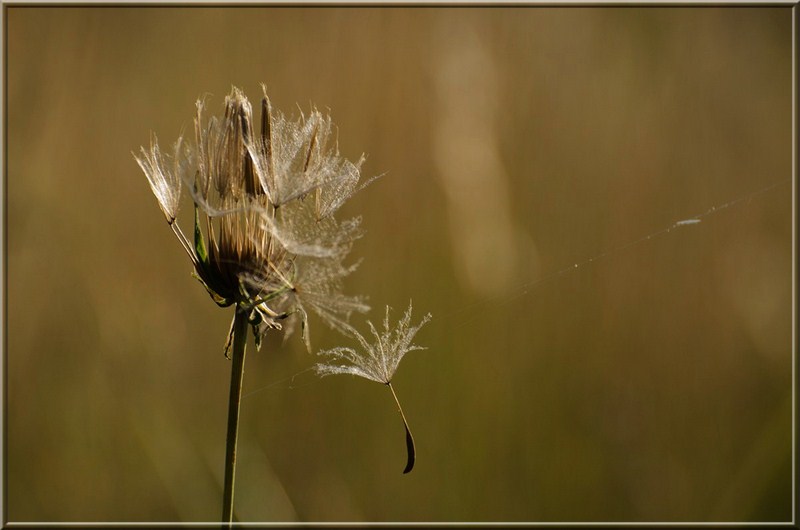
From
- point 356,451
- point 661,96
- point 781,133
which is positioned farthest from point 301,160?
point 661,96

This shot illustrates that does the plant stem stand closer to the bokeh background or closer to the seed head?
the seed head

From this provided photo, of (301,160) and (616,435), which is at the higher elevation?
(301,160)

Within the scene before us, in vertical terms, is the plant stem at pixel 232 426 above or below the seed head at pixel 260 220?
below

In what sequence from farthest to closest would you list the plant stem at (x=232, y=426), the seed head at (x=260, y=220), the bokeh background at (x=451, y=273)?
the bokeh background at (x=451, y=273) → the seed head at (x=260, y=220) → the plant stem at (x=232, y=426)

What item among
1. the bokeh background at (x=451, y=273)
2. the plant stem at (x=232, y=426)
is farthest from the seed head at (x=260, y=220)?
the bokeh background at (x=451, y=273)

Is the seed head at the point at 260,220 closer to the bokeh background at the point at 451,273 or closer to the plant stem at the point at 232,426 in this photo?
the plant stem at the point at 232,426

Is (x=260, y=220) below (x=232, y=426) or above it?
above

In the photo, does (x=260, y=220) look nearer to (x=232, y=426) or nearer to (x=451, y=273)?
(x=232, y=426)

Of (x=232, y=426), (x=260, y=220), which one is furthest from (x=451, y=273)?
(x=232, y=426)

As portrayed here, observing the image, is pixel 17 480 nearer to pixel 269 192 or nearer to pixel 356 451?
pixel 356 451
